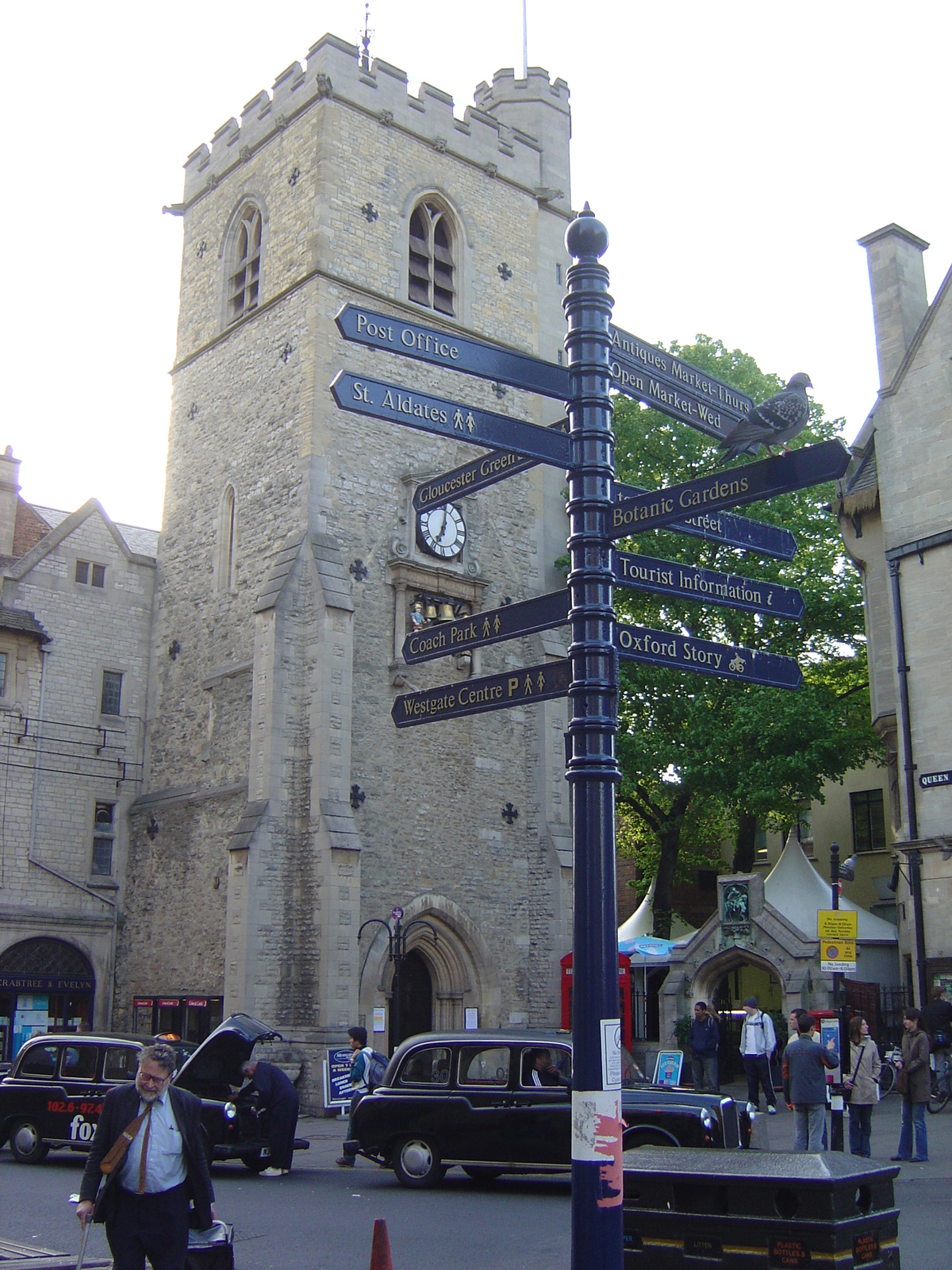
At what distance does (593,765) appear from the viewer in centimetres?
629

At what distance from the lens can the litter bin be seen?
594 cm

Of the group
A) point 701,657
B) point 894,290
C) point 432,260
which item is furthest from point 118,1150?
point 432,260

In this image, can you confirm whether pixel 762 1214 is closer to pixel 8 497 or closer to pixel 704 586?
pixel 704 586

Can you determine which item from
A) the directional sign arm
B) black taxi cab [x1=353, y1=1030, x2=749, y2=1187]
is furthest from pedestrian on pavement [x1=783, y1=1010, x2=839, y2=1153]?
the directional sign arm

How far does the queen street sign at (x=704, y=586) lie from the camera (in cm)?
719

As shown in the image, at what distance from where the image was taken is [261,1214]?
1128 centimetres

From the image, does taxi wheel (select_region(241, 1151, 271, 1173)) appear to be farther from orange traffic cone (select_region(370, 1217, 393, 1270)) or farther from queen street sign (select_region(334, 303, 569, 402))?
queen street sign (select_region(334, 303, 569, 402))

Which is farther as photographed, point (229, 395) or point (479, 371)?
point (229, 395)

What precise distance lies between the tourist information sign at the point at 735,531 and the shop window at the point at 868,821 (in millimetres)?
28725

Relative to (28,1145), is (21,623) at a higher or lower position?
higher

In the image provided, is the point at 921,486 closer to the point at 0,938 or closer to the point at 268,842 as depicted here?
the point at 268,842

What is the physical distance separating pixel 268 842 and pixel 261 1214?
11.4 meters

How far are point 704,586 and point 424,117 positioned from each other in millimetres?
24028

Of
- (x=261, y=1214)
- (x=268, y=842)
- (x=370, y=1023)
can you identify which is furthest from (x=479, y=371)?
(x=370, y=1023)
